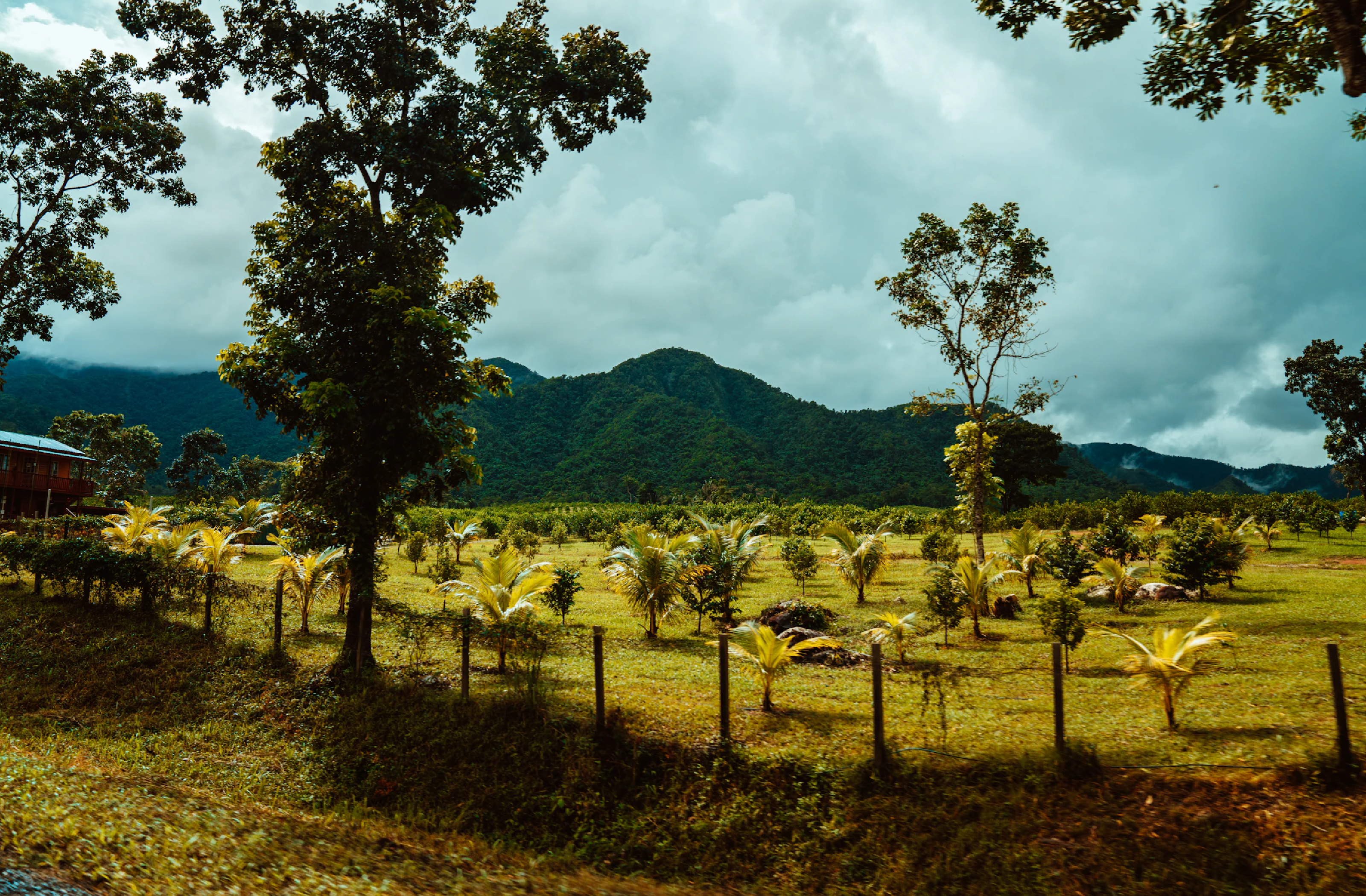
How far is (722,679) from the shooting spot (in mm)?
8250

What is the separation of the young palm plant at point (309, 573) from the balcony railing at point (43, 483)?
31.9 meters

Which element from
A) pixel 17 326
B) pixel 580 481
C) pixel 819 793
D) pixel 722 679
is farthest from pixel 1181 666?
pixel 580 481

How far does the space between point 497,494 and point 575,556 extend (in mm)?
56456

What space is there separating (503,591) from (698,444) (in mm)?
81501

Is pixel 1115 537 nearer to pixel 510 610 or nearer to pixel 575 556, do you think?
pixel 510 610

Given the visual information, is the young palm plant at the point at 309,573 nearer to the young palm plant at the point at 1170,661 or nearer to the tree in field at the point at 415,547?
the tree in field at the point at 415,547

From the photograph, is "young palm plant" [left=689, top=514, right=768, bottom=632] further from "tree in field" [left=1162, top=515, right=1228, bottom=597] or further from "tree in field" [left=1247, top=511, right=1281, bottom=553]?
"tree in field" [left=1247, top=511, right=1281, bottom=553]

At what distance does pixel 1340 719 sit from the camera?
6082 mm

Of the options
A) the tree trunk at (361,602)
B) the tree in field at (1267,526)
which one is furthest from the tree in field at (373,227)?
the tree in field at (1267,526)

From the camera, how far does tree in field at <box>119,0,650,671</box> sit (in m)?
11.2

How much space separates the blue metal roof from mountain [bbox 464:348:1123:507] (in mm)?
39222

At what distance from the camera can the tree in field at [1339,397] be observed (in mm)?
40250

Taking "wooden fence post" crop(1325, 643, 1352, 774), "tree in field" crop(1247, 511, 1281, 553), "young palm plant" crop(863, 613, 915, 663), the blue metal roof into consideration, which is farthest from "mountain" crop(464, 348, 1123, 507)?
"wooden fence post" crop(1325, 643, 1352, 774)

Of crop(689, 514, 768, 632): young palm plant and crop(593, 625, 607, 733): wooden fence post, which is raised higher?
crop(689, 514, 768, 632): young palm plant
